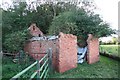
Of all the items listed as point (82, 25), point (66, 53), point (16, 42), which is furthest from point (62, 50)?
point (82, 25)

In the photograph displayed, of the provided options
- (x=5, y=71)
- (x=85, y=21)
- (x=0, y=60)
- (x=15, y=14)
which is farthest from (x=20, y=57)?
(x=15, y=14)

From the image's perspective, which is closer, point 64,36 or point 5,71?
point 5,71

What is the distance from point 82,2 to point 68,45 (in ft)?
21.0

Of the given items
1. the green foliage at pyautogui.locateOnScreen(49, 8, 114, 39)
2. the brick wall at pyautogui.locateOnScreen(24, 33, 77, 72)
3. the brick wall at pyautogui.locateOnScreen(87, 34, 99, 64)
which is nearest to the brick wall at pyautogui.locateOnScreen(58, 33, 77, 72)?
the brick wall at pyautogui.locateOnScreen(24, 33, 77, 72)

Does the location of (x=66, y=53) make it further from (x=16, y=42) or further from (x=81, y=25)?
(x=81, y=25)

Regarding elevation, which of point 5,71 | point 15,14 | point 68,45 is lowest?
point 5,71

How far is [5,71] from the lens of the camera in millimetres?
6344

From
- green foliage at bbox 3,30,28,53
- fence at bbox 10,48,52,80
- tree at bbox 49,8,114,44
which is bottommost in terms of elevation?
fence at bbox 10,48,52,80

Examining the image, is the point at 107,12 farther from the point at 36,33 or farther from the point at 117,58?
the point at 36,33

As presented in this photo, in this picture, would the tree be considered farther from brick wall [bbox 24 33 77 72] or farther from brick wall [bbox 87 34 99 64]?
brick wall [bbox 24 33 77 72]

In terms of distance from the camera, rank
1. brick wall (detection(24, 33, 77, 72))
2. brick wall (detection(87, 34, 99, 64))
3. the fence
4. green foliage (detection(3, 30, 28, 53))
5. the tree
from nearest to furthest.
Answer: the fence
brick wall (detection(24, 33, 77, 72))
green foliage (detection(3, 30, 28, 53))
brick wall (detection(87, 34, 99, 64))
the tree

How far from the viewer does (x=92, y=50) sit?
29.7ft

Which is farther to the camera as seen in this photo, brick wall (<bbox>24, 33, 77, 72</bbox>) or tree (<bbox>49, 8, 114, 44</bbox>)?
tree (<bbox>49, 8, 114, 44</bbox>)

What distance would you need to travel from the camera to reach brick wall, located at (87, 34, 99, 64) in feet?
28.6
